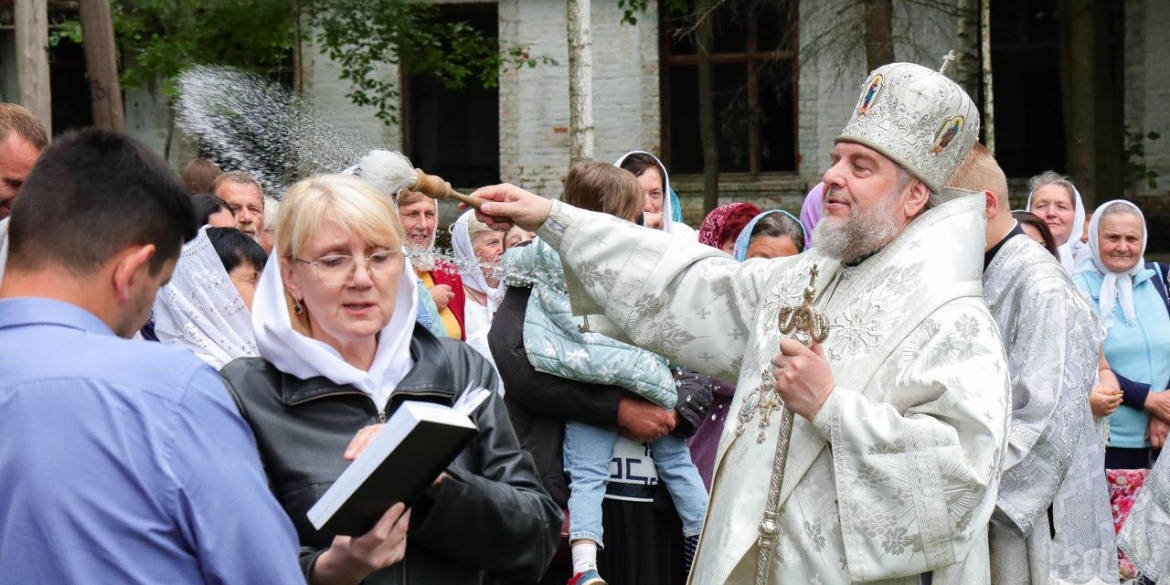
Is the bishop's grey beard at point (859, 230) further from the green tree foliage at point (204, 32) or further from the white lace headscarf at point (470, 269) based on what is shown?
the green tree foliage at point (204, 32)

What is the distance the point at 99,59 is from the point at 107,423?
6.97m

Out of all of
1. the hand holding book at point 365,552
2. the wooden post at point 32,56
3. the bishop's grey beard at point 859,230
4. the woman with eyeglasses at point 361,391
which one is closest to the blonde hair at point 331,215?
the woman with eyeglasses at point 361,391

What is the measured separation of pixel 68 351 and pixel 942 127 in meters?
2.48

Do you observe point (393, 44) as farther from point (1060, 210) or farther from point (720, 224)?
point (720, 224)

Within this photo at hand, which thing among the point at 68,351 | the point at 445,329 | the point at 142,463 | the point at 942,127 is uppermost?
the point at 942,127

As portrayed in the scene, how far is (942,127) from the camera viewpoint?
3.77m

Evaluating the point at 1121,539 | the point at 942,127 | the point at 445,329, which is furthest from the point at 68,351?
the point at 1121,539

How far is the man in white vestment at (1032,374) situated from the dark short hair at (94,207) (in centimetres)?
266

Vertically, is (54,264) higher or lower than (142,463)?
higher

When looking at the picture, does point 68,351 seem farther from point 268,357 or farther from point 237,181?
point 237,181

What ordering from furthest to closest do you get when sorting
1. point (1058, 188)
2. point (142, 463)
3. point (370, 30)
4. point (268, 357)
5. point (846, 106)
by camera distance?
point (846, 106)
point (370, 30)
point (1058, 188)
point (268, 357)
point (142, 463)

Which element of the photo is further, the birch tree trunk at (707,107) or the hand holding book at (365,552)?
the birch tree trunk at (707,107)

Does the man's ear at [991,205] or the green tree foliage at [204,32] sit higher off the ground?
the green tree foliage at [204,32]

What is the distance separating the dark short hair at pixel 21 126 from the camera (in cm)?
464
